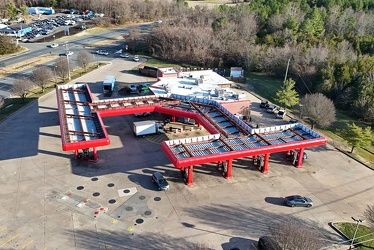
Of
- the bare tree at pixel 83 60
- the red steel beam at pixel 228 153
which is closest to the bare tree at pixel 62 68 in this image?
the bare tree at pixel 83 60

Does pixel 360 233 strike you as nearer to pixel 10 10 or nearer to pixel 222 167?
pixel 222 167

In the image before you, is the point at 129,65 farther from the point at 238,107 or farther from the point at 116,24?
the point at 116,24

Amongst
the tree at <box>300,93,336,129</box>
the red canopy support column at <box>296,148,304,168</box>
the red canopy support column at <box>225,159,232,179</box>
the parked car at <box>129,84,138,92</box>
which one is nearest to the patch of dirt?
the parked car at <box>129,84,138,92</box>

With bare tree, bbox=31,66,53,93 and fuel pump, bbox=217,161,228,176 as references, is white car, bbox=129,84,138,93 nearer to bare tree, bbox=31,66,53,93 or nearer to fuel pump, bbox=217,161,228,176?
bare tree, bbox=31,66,53,93

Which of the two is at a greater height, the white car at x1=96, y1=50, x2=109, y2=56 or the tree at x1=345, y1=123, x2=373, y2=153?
the white car at x1=96, y1=50, x2=109, y2=56

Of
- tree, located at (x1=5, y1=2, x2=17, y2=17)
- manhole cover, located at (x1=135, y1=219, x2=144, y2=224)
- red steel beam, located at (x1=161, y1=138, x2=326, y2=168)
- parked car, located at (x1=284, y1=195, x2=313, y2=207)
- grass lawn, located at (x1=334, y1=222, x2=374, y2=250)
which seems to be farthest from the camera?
tree, located at (x1=5, y1=2, x2=17, y2=17)

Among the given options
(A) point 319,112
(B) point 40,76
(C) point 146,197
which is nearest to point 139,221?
(C) point 146,197
